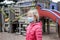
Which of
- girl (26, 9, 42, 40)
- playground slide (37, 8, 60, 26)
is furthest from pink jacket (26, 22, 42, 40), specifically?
playground slide (37, 8, 60, 26)

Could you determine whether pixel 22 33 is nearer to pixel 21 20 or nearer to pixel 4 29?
pixel 21 20

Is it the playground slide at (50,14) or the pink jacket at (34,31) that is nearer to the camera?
the pink jacket at (34,31)

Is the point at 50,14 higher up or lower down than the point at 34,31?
lower down

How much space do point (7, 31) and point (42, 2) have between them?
14.1ft

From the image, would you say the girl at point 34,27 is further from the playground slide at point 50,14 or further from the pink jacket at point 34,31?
the playground slide at point 50,14

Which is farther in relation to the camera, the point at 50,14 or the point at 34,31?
the point at 50,14

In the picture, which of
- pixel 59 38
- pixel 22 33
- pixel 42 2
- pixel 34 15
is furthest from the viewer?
pixel 42 2

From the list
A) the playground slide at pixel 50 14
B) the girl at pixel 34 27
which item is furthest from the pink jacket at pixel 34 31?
the playground slide at pixel 50 14

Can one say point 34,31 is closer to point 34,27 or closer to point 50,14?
point 34,27

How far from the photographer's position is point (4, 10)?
45.7ft

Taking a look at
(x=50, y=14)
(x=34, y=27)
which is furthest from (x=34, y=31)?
(x=50, y=14)

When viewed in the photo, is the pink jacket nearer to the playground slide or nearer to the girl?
the girl

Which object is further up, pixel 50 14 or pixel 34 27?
pixel 34 27

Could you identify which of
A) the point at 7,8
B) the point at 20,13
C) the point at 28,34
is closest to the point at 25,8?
the point at 20,13
